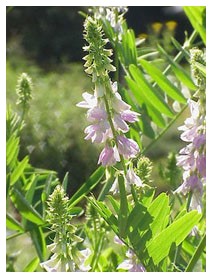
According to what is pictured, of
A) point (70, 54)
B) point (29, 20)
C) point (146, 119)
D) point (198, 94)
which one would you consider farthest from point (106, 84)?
point (29, 20)

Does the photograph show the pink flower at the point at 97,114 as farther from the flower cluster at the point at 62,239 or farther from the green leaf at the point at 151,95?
the green leaf at the point at 151,95

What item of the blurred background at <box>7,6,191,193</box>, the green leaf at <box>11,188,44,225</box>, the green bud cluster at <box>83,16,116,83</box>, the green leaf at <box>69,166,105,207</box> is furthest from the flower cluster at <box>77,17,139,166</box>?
the blurred background at <box>7,6,191,193</box>

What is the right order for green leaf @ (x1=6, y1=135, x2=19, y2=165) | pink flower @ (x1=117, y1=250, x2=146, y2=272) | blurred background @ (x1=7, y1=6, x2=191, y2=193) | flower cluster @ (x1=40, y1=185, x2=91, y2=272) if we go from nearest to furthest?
flower cluster @ (x1=40, y1=185, x2=91, y2=272)
pink flower @ (x1=117, y1=250, x2=146, y2=272)
green leaf @ (x1=6, y1=135, x2=19, y2=165)
blurred background @ (x1=7, y1=6, x2=191, y2=193)

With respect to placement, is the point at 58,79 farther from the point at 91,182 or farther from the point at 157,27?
the point at 91,182

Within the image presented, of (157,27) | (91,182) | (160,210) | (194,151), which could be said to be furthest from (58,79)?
(160,210)

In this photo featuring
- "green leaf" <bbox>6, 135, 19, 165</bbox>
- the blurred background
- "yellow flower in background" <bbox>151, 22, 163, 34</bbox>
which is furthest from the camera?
"yellow flower in background" <bbox>151, 22, 163, 34</bbox>

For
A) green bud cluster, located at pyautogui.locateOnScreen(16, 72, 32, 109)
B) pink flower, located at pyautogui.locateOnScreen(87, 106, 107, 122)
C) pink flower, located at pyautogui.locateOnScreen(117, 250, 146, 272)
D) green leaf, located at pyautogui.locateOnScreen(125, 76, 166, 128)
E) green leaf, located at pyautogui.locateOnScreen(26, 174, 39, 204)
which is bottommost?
pink flower, located at pyautogui.locateOnScreen(117, 250, 146, 272)

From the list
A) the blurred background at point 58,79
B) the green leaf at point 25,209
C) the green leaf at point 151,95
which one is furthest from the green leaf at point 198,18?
the blurred background at point 58,79

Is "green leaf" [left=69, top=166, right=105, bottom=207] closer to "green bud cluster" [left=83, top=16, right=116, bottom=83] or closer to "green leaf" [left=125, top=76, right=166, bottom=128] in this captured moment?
"green leaf" [left=125, top=76, right=166, bottom=128]
